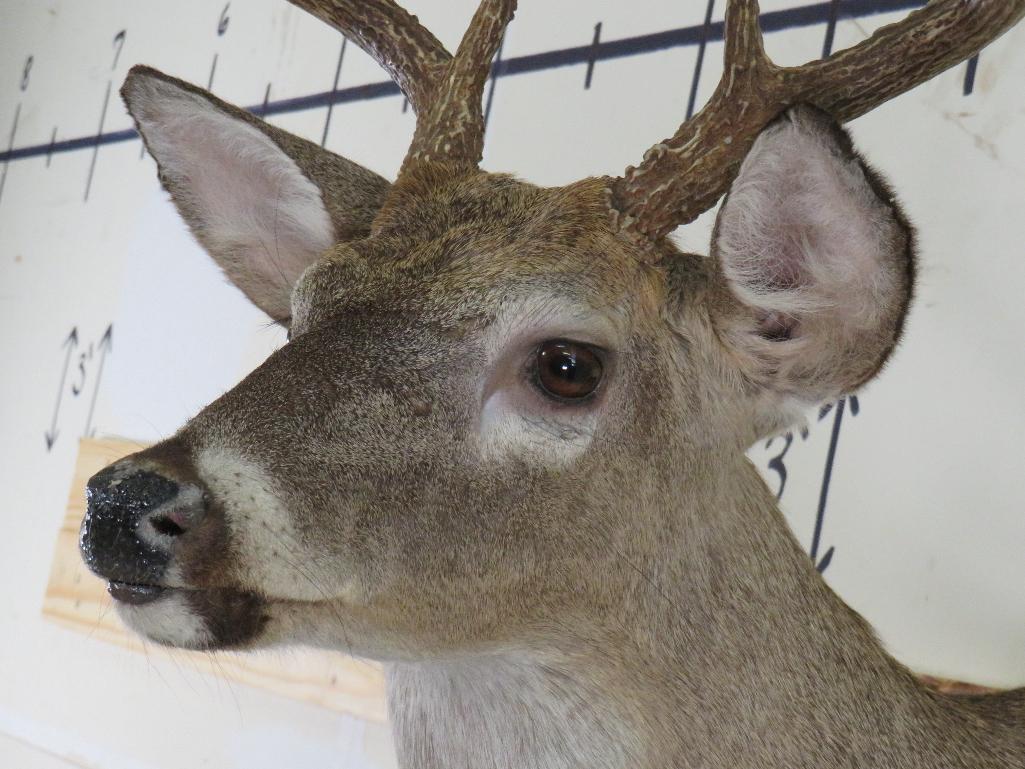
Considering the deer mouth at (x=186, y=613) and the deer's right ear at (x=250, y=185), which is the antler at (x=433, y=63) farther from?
the deer mouth at (x=186, y=613)

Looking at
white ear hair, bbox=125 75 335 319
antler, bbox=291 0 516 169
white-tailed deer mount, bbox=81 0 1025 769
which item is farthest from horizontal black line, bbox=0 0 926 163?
white ear hair, bbox=125 75 335 319

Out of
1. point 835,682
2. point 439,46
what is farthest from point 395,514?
point 439,46

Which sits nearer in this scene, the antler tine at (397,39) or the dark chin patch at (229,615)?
the dark chin patch at (229,615)

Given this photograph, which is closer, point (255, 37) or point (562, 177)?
point (562, 177)

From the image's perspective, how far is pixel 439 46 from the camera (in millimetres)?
1672

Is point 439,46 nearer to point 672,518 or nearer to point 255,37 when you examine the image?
point 672,518

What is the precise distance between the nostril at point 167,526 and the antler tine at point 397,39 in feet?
2.65

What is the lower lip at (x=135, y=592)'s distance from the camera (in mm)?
1079

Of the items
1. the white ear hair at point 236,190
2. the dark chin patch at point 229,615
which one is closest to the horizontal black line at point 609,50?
the white ear hair at point 236,190

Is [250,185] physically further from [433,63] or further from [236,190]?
[433,63]

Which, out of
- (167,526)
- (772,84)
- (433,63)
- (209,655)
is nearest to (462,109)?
(433,63)

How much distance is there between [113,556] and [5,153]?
3611mm

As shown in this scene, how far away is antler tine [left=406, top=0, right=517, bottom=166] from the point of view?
156cm

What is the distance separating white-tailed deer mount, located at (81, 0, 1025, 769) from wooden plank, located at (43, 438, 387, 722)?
2.18 ft
